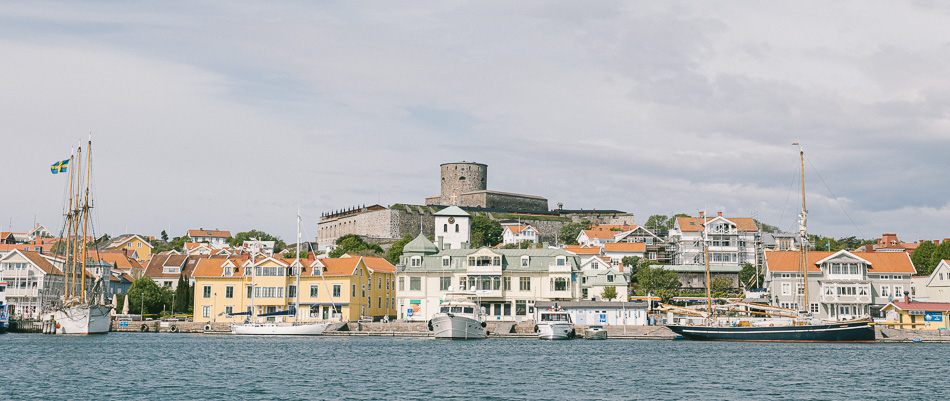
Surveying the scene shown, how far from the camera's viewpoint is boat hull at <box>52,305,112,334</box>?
7406 centimetres

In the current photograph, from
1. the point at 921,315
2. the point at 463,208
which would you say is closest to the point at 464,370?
the point at 921,315

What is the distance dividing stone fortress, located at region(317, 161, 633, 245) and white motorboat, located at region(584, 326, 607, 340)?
70616 millimetres

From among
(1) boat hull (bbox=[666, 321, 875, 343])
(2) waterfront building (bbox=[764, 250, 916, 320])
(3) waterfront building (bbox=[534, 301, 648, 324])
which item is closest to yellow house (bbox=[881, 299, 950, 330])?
(1) boat hull (bbox=[666, 321, 875, 343])

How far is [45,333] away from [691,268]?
6756cm

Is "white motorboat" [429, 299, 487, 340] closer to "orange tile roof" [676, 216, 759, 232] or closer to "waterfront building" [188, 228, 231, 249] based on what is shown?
"orange tile roof" [676, 216, 759, 232]

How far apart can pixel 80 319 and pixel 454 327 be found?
30.6m

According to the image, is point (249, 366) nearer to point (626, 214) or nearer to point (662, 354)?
point (662, 354)

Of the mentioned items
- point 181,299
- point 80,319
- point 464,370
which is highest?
point 181,299

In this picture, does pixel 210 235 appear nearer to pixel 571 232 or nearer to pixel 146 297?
pixel 571 232

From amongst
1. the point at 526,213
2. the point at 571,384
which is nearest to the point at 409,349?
the point at 571,384

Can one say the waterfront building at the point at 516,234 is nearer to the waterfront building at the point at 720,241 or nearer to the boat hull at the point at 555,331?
the waterfront building at the point at 720,241

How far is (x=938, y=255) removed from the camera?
93375 millimetres

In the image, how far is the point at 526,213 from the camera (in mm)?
167750

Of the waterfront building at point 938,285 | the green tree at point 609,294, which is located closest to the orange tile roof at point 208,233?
the green tree at point 609,294
